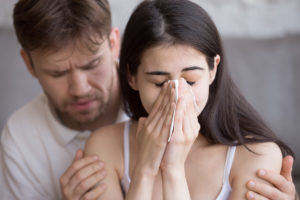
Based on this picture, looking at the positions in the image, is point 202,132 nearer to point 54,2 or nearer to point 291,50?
point 54,2

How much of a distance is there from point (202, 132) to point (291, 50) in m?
0.94

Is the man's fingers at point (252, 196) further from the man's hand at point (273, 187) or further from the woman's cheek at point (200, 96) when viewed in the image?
the woman's cheek at point (200, 96)

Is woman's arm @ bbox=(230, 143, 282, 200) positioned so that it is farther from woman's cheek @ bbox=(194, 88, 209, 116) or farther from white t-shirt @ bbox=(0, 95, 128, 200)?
white t-shirt @ bbox=(0, 95, 128, 200)

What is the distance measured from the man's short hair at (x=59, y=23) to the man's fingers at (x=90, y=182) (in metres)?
0.47

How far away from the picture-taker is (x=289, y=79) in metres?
2.08

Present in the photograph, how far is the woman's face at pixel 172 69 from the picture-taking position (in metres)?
1.18

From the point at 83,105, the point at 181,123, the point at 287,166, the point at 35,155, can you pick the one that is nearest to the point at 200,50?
the point at 181,123

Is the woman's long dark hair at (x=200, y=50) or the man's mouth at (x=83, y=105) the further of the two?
the man's mouth at (x=83, y=105)

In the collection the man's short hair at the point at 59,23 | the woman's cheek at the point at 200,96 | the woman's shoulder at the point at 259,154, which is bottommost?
the woman's shoulder at the point at 259,154

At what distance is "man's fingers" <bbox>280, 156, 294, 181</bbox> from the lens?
52.4 inches

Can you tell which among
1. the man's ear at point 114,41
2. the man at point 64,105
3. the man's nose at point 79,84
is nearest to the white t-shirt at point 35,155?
the man at point 64,105

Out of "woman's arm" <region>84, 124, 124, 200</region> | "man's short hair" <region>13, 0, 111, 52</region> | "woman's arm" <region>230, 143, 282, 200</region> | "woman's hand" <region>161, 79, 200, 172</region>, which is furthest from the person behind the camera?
"man's short hair" <region>13, 0, 111, 52</region>

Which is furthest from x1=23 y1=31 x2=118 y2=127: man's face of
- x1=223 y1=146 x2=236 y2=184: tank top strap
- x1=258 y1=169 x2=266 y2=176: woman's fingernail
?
x1=258 y1=169 x2=266 y2=176: woman's fingernail

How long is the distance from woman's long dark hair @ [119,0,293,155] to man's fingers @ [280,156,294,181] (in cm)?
8
